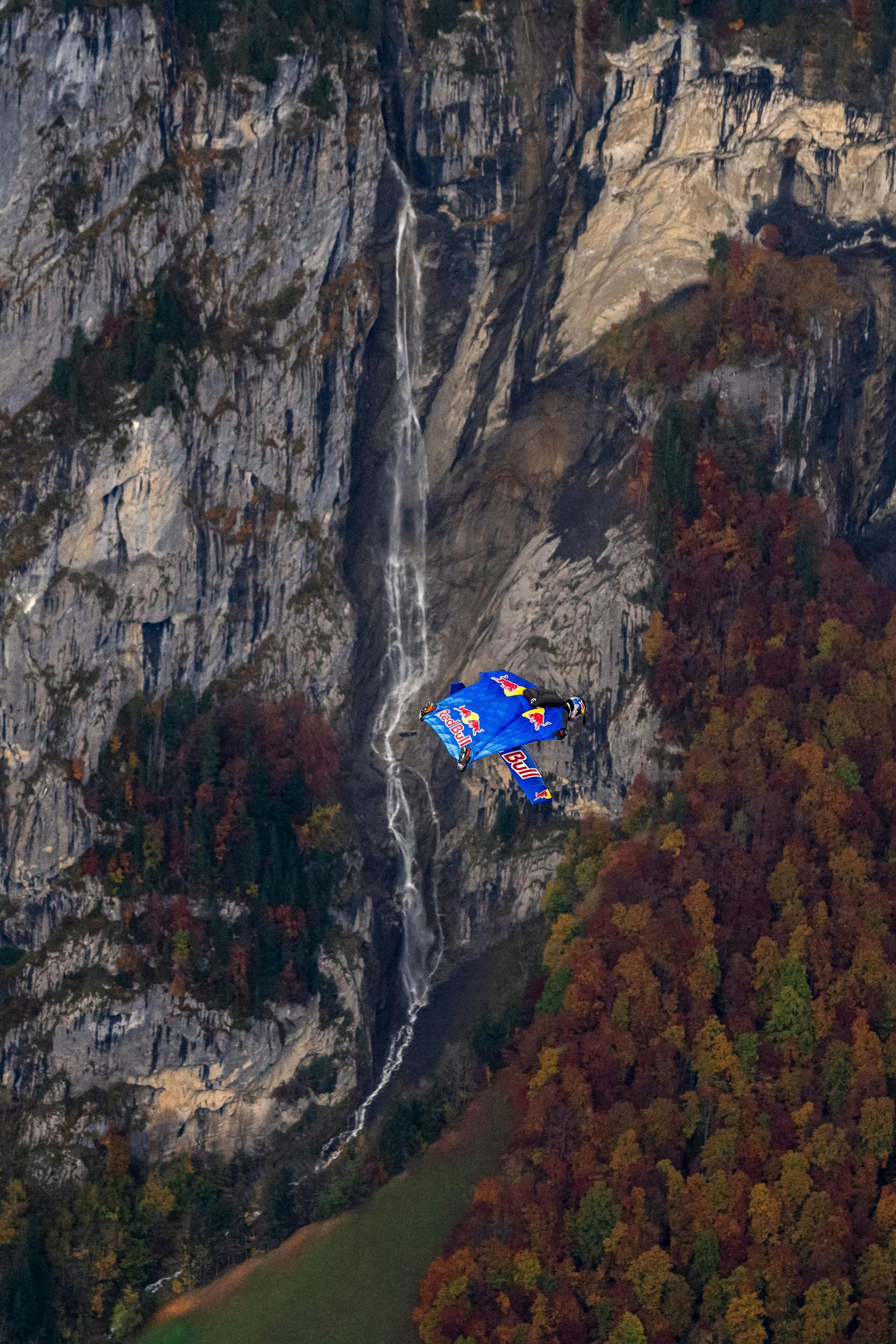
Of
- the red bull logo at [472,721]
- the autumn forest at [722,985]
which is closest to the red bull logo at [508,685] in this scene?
the red bull logo at [472,721]

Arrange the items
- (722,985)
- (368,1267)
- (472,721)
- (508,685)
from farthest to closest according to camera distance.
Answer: (722,985) → (368,1267) → (508,685) → (472,721)

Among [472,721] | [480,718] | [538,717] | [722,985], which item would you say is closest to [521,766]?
[538,717]

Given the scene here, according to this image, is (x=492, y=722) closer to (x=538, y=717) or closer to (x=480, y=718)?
(x=480, y=718)

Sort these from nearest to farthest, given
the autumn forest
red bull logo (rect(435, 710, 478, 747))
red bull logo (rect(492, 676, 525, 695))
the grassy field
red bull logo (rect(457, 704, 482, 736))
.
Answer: red bull logo (rect(457, 704, 482, 736))
red bull logo (rect(435, 710, 478, 747))
red bull logo (rect(492, 676, 525, 695))
the autumn forest
the grassy field

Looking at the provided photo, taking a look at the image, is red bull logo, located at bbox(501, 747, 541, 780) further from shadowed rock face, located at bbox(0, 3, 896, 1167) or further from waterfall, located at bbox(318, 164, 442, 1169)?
waterfall, located at bbox(318, 164, 442, 1169)

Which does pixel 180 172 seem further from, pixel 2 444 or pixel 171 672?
pixel 171 672

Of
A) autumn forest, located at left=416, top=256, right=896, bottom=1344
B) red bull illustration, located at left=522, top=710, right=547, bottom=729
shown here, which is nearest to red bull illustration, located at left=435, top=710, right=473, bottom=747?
red bull illustration, located at left=522, top=710, right=547, bottom=729
